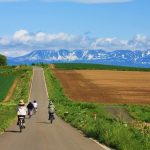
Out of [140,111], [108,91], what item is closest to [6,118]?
[140,111]

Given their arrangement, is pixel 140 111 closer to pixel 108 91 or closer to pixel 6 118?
pixel 6 118

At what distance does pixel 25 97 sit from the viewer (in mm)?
79562

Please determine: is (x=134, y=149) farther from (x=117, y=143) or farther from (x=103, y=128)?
(x=103, y=128)

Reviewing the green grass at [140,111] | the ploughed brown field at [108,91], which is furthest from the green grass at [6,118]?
→ the ploughed brown field at [108,91]

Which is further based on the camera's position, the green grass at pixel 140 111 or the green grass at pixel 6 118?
the green grass at pixel 140 111

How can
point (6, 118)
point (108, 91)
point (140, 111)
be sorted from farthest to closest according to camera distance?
point (108, 91)
point (140, 111)
point (6, 118)

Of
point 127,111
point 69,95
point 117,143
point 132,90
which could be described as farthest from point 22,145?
point 132,90

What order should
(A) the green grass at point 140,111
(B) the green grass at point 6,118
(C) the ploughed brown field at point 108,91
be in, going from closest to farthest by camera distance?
(B) the green grass at point 6,118
(A) the green grass at point 140,111
(C) the ploughed brown field at point 108,91

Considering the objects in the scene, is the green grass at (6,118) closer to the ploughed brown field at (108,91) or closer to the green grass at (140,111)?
the green grass at (140,111)

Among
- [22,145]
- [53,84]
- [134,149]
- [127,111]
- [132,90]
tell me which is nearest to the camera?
[134,149]

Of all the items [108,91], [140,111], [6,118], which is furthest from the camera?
[108,91]

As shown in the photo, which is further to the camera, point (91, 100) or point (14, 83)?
point (14, 83)

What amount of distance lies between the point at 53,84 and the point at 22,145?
8220 cm

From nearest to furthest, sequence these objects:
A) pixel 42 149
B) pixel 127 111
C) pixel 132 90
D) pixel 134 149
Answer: pixel 134 149, pixel 42 149, pixel 127 111, pixel 132 90
